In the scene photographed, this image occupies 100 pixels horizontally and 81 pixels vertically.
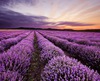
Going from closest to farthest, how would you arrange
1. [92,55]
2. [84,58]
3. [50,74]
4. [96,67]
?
[50,74] < [96,67] < [92,55] < [84,58]

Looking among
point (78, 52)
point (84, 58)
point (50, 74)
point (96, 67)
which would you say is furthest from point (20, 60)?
point (78, 52)

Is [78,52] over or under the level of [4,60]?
under

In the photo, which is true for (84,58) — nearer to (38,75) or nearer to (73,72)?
(38,75)

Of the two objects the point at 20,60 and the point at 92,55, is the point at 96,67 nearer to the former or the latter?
the point at 92,55

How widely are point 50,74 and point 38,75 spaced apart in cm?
213

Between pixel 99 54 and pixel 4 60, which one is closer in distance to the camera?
pixel 4 60

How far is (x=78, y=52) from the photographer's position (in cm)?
805

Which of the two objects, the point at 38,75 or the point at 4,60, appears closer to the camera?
the point at 4,60

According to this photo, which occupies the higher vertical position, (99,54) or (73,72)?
(73,72)

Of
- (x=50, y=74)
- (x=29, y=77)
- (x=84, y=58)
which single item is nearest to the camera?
(x=50, y=74)

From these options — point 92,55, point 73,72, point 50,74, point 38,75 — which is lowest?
point 38,75

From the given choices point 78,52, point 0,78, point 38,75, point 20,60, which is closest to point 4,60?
point 20,60

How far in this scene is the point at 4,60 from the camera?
135 inches

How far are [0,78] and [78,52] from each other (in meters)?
6.43
